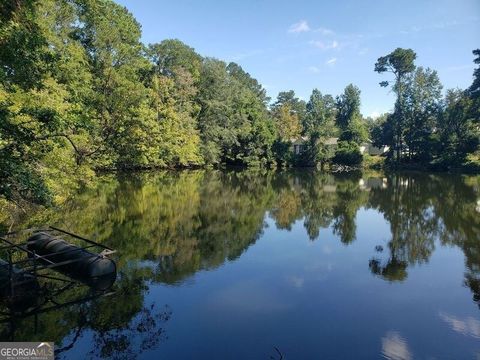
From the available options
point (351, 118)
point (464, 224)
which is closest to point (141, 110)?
point (464, 224)

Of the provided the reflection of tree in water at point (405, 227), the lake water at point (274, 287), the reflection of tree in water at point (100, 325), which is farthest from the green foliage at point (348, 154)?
the reflection of tree in water at point (100, 325)

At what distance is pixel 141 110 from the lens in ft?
147

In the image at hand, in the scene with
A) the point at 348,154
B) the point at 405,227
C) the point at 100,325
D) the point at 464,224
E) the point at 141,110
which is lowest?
the point at 100,325

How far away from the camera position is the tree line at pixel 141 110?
12.8 meters

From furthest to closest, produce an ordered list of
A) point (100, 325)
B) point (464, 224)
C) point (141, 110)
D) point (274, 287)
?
point (141, 110), point (464, 224), point (274, 287), point (100, 325)

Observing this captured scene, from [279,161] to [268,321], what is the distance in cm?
Answer: 7591

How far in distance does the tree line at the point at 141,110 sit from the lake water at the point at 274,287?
4044 mm

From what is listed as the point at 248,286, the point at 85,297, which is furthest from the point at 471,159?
the point at 85,297

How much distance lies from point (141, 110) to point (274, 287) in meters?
35.5

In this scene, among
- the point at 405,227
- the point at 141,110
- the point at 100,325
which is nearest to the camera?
the point at 100,325

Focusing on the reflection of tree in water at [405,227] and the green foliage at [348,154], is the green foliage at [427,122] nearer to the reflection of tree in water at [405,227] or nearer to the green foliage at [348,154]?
the green foliage at [348,154]

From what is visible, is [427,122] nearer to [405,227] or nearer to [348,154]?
[348,154]

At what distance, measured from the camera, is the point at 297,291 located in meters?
13.5

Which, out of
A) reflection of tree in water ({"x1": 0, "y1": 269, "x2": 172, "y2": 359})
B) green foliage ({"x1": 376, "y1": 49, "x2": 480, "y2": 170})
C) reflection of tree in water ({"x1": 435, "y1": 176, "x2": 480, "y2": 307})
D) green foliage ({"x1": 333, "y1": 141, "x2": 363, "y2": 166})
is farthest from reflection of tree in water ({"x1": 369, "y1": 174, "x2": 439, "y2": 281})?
green foliage ({"x1": 333, "y1": 141, "x2": 363, "y2": 166})
